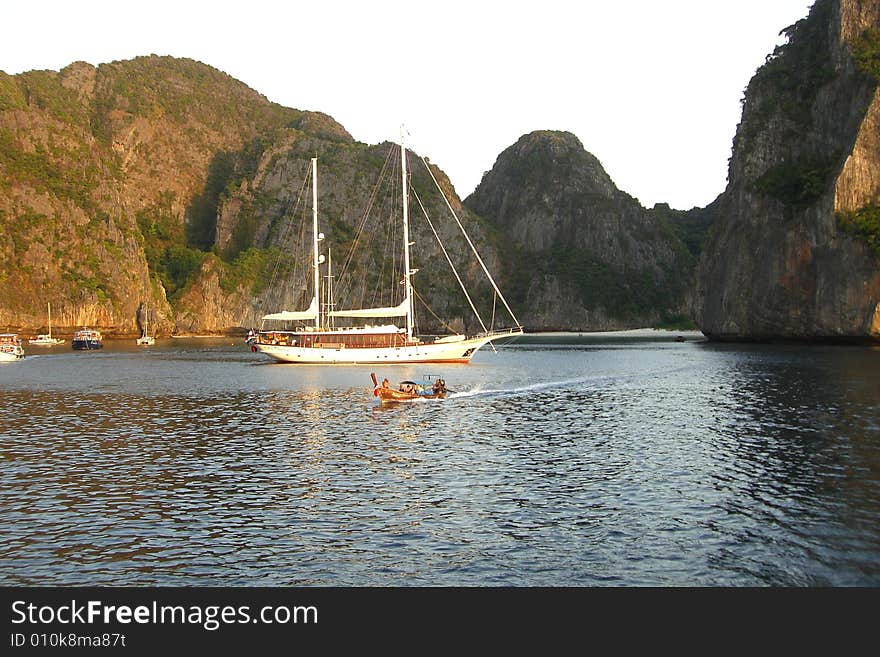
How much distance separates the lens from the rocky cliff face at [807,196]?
9319 cm

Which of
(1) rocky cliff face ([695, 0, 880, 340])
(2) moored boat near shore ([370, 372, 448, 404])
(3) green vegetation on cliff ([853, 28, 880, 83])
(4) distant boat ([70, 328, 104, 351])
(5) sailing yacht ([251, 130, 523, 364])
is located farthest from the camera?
(4) distant boat ([70, 328, 104, 351])

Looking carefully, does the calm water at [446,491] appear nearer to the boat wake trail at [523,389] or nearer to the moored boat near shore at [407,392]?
the moored boat near shore at [407,392]

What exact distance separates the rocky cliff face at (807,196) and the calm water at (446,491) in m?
57.0

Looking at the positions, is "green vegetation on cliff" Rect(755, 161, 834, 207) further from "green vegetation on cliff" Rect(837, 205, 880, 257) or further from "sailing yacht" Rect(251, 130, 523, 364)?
"sailing yacht" Rect(251, 130, 523, 364)

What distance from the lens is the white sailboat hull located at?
261 feet

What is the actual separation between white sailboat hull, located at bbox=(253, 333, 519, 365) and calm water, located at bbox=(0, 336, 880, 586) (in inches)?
1293

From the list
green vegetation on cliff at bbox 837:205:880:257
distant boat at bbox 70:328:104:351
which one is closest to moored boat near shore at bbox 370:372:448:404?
green vegetation on cliff at bbox 837:205:880:257

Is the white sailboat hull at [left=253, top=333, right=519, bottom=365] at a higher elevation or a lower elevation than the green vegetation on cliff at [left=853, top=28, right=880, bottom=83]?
lower

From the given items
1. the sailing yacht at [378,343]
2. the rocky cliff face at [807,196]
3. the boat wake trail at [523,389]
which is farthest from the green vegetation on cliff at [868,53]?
the boat wake trail at [523,389]

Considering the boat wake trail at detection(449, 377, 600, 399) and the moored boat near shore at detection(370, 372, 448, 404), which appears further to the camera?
the boat wake trail at detection(449, 377, 600, 399)

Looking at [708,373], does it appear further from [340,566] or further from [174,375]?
[340,566]
